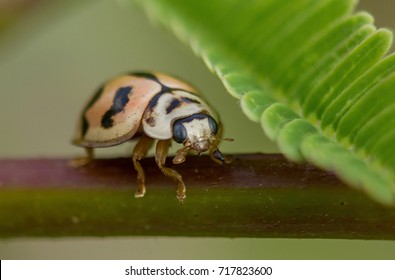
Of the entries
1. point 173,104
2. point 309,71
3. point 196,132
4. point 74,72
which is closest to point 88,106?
point 173,104

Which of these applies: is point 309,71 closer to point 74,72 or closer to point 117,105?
point 117,105

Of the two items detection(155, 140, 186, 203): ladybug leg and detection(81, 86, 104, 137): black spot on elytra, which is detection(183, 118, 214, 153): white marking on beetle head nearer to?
detection(155, 140, 186, 203): ladybug leg

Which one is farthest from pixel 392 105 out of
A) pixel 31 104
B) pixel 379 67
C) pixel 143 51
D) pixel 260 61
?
pixel 31 104

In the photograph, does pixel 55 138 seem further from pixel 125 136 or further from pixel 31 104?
pixel 125 136

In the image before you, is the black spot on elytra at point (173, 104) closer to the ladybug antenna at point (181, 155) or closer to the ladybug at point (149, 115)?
the ladybug at point (149, 115)

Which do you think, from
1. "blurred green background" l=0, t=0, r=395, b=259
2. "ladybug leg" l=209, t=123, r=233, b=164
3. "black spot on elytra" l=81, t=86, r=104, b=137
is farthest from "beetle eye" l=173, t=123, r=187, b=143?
"blurred green background" l=0, t=0, r=395, b=259
